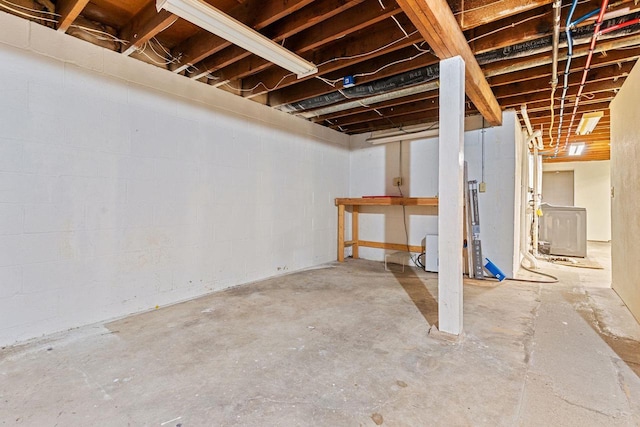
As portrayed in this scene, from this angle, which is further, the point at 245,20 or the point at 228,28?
the point at 245,20

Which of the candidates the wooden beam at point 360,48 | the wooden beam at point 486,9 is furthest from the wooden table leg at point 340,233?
the wooden beam at point 486,9

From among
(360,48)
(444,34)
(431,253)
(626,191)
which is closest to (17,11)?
(360,48)

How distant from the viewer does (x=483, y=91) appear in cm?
319

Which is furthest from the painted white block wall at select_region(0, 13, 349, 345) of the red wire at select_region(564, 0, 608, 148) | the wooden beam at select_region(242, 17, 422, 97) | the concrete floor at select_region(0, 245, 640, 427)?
the red wire at select_region(564, 0, 608, 148)

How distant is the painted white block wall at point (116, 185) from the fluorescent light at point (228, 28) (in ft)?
4.22

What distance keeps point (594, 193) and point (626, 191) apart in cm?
773

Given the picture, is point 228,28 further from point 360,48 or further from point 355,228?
point 355,228

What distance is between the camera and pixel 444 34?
2.12m

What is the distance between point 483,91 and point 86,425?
3.95 metres

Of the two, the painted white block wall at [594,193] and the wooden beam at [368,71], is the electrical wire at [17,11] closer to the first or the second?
the wooden beam at [368,71]

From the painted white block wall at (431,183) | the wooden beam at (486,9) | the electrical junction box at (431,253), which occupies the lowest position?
the electrical junction box at (431,253)

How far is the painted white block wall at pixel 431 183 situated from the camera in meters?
4.44

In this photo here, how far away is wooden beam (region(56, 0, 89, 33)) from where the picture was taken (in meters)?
2.27

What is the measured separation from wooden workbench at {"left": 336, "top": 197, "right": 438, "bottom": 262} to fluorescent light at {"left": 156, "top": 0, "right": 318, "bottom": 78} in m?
2.60
